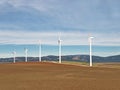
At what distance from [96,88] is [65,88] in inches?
116

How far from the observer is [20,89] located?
29.2 metres

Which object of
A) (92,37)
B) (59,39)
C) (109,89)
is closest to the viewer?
(109,89)

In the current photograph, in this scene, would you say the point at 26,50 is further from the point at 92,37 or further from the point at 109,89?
the point at 109,89

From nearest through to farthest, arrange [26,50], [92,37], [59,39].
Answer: [92,37], [59,39], [26,50]

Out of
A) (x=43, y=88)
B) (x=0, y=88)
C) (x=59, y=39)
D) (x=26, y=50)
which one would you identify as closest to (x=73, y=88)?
(x=43, y=88)

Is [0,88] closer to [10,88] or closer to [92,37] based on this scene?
[10,88]

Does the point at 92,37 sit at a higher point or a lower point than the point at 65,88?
higher

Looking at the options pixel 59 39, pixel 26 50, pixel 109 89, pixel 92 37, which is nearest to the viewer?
pixel 109 89

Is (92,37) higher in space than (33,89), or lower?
higher

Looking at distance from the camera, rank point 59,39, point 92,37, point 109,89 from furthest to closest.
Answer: point 59,39, point 92,37, point 109,89

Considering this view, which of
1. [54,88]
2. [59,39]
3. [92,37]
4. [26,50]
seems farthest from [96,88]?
[26,50]

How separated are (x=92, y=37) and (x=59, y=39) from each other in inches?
770

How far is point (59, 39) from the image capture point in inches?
4697

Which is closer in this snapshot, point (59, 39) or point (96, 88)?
point (96, 88)
